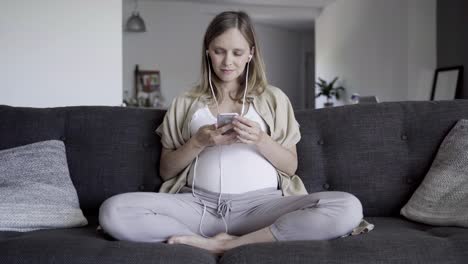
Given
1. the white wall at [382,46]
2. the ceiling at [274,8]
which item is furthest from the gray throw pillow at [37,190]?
the ceiling at [274,8]

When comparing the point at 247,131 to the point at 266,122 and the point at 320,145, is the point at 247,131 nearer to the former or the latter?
the point at 266,122

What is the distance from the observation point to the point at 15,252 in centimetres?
128

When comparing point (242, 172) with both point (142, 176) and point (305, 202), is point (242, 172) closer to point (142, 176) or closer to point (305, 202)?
point (305, 202)

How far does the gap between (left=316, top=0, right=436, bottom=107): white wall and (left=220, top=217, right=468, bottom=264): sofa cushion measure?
4.42m

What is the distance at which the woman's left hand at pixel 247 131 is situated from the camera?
160cm

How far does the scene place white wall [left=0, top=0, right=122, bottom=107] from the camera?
3.63m

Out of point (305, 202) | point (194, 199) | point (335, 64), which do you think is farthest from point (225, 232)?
point (335, 64)

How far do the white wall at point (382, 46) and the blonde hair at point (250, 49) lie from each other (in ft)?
13.2

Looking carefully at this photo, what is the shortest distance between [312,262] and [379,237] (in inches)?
9.6

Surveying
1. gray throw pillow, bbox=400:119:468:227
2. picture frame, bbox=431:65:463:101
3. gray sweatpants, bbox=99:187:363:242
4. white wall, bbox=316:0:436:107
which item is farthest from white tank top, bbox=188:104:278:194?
white wall, bbox=316:0:436:107

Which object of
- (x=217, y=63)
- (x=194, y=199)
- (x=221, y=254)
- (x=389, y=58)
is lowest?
(x=221, y=254)

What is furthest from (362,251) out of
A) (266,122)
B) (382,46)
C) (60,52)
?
(382,46)

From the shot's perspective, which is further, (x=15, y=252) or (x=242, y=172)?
(x=242, y=172)

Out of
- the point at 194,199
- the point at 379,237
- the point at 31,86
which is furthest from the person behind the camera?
the point at 31,86
